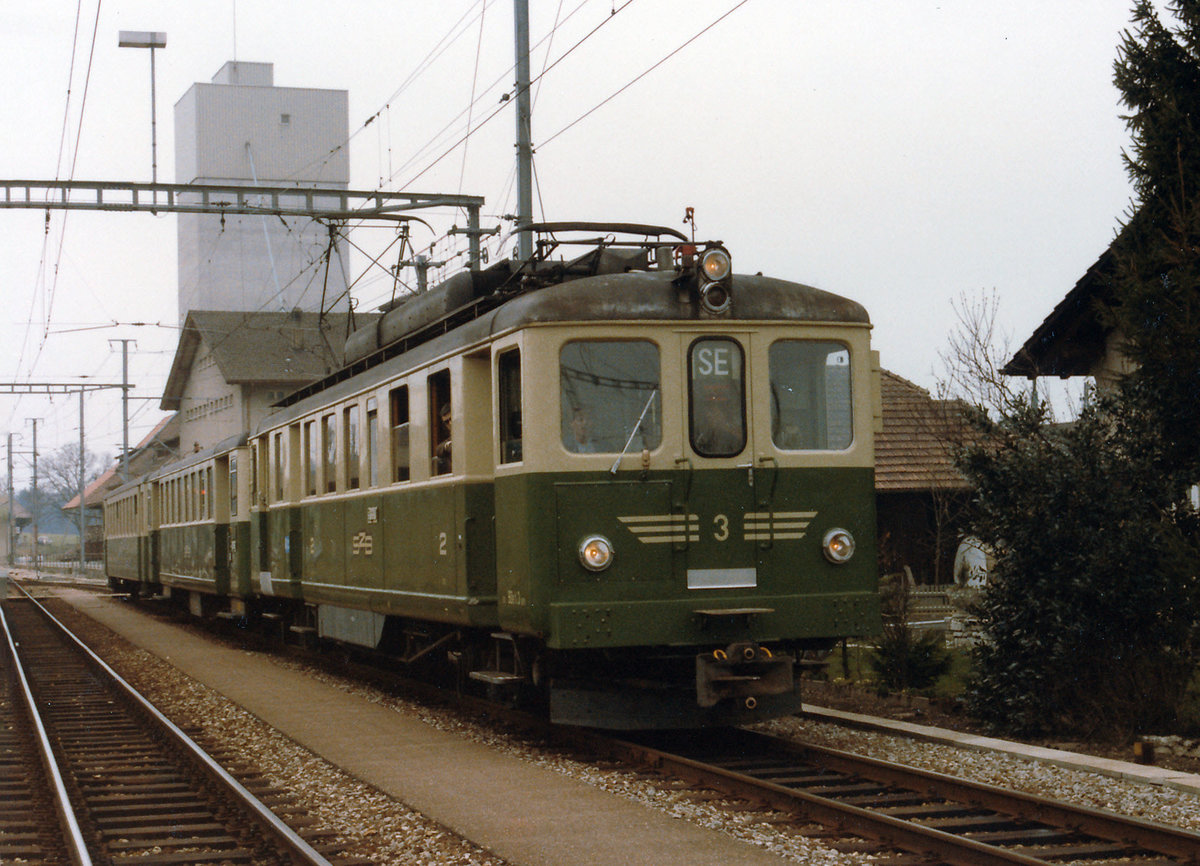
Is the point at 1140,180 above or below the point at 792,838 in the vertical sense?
above

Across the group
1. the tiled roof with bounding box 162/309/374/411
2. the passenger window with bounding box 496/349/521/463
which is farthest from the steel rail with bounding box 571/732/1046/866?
the tiled roof with bounding box 162/309/374/411

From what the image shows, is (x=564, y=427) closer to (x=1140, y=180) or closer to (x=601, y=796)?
(x=601, y=796)

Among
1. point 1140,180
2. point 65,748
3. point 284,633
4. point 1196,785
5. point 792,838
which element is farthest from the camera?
point 284,633

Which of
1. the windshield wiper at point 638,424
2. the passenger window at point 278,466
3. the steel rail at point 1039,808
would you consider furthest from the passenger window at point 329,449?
the steel rail at point 1039,808

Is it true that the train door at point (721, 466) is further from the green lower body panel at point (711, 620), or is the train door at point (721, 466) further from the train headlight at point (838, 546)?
the train headlight at point (838, 546)

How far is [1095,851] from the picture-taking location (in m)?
6.43

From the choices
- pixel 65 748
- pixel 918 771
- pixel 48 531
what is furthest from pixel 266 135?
pixel 48 531

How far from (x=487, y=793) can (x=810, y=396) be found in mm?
3152

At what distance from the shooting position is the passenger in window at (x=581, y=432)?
905 centimetres

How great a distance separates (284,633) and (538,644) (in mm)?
10123

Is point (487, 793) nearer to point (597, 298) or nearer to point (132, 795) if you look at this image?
point (132, 795)

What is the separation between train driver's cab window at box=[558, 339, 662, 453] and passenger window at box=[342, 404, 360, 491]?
13.6ft

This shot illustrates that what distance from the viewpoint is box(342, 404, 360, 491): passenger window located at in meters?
12.9

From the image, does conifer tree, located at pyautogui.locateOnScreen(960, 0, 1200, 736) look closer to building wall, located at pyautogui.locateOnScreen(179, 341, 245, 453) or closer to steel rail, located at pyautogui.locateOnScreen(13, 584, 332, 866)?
steel rail, located at pyautogui.locateOnScreen(13, 584, 332, 866)
